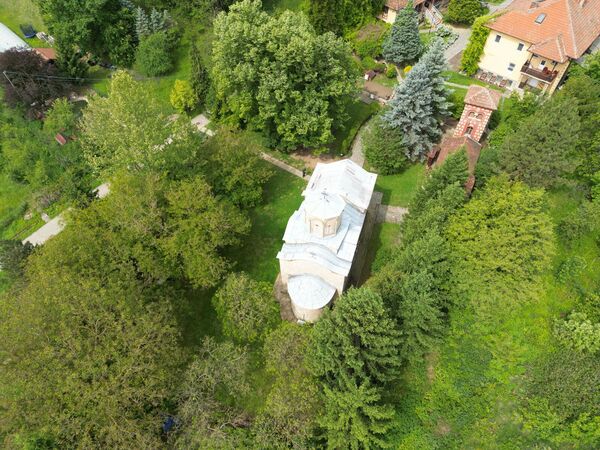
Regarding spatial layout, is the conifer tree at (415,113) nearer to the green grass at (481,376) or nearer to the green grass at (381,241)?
the green grass at (381,241)

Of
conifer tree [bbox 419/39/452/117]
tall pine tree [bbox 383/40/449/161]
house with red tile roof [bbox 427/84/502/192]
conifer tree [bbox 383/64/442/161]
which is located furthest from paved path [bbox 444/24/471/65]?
conifer tree [bbox 383/64/442/161]

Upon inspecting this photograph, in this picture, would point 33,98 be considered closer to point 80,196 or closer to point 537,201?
point 80,196

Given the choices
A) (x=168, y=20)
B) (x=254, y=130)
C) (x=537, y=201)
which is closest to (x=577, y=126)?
(x=537, y=201)

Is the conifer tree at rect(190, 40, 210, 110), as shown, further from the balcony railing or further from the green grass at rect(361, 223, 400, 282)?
the balcony railing

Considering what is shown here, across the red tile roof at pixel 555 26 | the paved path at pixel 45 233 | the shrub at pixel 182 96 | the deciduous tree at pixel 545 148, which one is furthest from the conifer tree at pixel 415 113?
the paved path at pixel 45 233

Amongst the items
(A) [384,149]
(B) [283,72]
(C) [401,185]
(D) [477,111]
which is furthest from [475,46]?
(B) [283,72]
